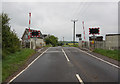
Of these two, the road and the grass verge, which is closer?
the road

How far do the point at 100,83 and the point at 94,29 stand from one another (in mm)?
13523

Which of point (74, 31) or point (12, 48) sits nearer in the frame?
point (12, 48)

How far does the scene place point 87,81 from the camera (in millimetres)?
5512

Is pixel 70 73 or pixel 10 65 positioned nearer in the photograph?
pixel 70 73

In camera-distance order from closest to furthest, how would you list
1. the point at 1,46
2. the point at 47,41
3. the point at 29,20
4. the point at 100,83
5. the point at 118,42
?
the point at 100,83
the point at 1,46
the point at 118,42
the point at 29,20
the point at 47,41

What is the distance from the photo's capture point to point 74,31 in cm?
4409

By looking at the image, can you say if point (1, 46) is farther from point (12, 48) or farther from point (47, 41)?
point (47, 41)

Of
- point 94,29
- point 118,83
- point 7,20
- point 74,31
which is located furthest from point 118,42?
point 74,31

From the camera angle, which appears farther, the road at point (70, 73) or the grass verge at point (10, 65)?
the grass verge at point (10, 65)

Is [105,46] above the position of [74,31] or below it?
below

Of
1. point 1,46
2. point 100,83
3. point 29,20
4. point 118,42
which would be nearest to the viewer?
point 100,83

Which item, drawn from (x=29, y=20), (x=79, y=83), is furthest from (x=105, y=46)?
(x=79, y=83)

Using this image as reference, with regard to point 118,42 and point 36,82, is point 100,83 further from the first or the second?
point 118,42

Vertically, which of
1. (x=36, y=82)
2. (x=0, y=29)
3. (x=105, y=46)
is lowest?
(x=36, y=82)
